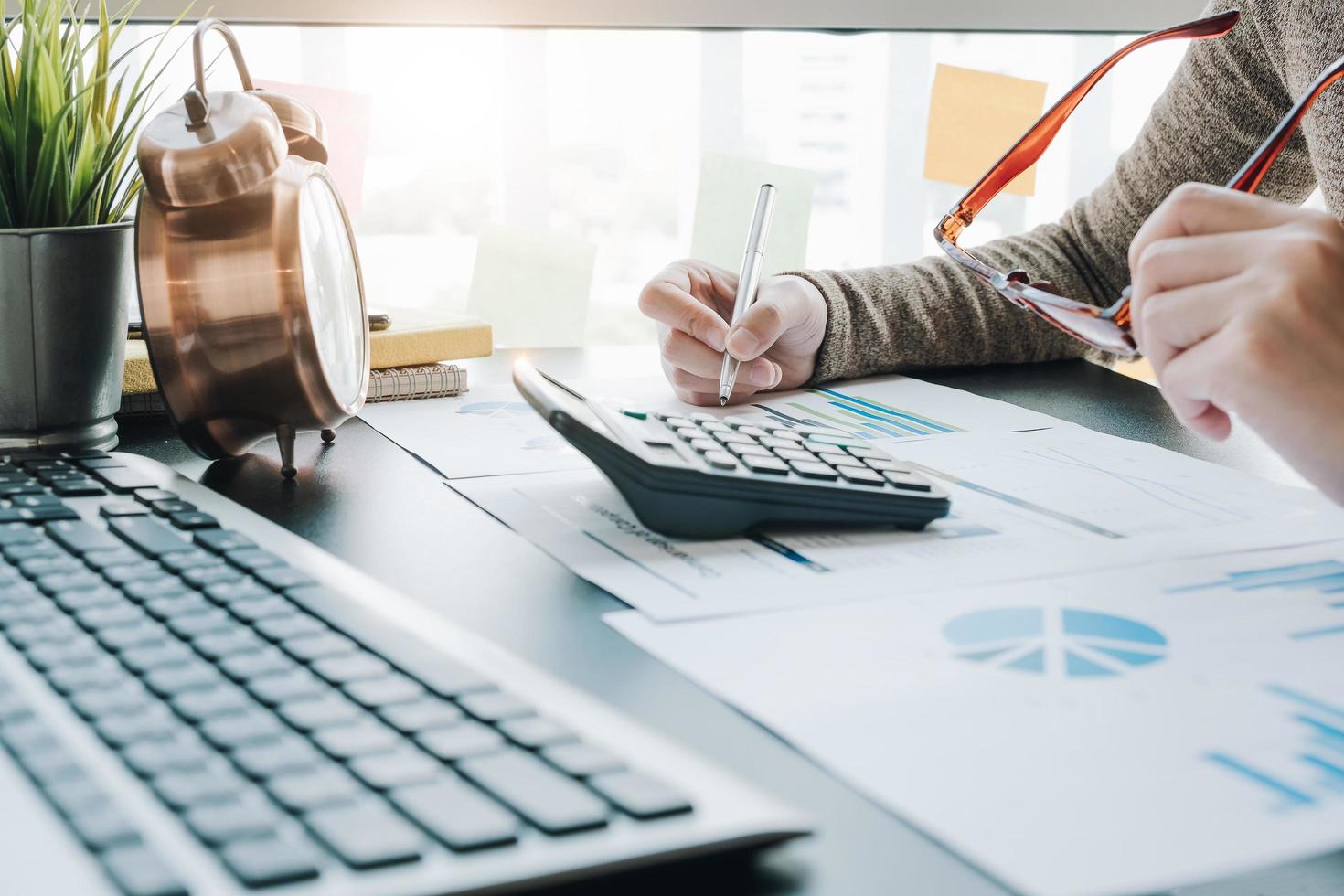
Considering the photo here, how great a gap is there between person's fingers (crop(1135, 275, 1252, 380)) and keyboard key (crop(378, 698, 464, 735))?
1.30 feet

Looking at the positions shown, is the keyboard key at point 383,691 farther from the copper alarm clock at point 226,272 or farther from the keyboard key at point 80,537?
the copper alarm clock at point 226,272

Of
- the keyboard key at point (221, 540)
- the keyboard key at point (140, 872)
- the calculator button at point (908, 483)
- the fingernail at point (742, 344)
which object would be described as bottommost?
the keyboard key at point (221, 540)

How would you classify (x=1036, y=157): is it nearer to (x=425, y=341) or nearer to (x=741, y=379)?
(x=741, y=379)

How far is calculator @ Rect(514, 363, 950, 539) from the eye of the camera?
54cm

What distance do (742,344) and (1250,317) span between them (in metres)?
0.33

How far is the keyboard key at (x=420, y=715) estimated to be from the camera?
321mm

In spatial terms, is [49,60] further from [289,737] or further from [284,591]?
[289,737]

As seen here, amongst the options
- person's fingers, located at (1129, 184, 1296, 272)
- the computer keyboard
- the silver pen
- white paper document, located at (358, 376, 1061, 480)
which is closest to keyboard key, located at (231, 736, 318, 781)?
the computer keyboard

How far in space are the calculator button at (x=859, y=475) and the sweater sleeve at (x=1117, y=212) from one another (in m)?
0.42

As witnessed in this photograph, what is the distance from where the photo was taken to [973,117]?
1.28 meters

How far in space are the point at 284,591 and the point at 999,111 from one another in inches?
40.9

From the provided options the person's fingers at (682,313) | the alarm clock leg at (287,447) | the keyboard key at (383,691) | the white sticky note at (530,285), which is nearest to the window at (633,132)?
the white sticky note at (530,285)

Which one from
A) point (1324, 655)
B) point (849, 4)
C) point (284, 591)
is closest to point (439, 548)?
point (284, 591)

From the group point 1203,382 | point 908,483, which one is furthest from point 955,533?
point 1203,382
